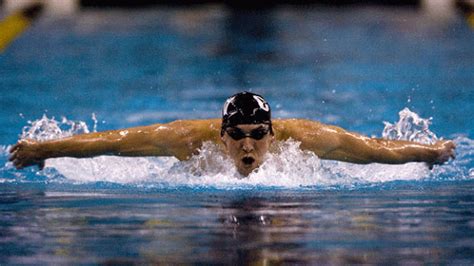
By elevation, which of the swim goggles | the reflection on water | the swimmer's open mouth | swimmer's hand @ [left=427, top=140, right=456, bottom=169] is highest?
swimmer's hand @ [left=427, top=140, right=456, bottom=169]

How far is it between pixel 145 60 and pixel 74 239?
7564mm

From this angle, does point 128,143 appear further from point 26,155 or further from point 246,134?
point 246,134

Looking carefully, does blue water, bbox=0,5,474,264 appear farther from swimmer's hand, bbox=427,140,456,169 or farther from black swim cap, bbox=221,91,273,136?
black swim cap, bbox=221,91,273,136

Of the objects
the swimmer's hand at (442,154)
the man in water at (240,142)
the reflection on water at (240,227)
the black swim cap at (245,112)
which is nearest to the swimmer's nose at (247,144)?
the man in water at (240,142)

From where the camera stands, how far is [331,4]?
541 inches

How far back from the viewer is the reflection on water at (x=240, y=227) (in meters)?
3.22

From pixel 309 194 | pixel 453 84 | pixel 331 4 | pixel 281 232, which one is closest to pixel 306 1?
pixel 331 4

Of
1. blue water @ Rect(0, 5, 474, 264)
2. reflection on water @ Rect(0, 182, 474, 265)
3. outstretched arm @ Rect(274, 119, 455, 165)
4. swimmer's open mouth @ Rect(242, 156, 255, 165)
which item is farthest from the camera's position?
outstretched arm @ Rect(274, 119, 455, 165)

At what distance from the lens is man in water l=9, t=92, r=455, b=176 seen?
229 inches

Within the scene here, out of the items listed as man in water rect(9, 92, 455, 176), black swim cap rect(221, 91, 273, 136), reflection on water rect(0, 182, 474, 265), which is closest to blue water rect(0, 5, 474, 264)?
reflection on water rect(0, 182, 474, 265)

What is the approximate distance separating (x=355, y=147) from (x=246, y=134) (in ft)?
2.37

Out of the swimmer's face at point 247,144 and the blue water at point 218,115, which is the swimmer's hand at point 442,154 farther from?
the swimmer's face at point 247,144

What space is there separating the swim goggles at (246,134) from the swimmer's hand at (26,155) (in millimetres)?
1117

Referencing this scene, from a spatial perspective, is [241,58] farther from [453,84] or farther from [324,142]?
[324,142]
